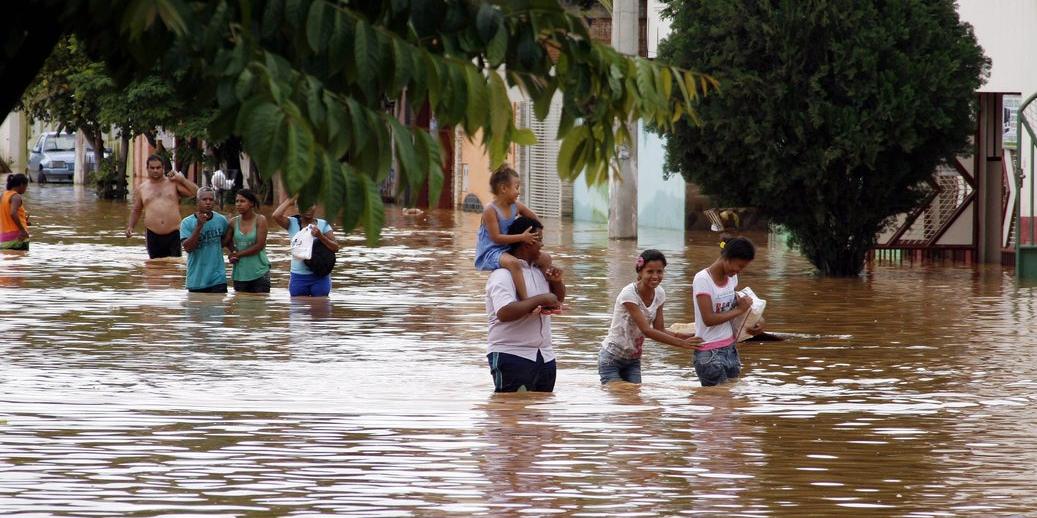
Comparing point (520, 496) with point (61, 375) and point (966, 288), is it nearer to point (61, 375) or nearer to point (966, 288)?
point (61, 375)

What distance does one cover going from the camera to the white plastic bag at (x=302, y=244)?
53.8 ft

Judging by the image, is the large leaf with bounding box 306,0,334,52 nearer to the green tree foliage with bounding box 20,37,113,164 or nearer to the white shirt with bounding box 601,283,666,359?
the white shirt with bounding box 601,283,666,359

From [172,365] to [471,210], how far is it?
31916 millimetres

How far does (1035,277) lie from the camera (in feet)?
75.3

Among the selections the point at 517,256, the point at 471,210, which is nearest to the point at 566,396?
the point at 517,256

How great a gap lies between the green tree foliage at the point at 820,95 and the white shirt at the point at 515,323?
1147 cm

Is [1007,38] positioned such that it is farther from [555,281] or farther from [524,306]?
[524,306]

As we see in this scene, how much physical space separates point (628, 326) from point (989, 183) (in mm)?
16431

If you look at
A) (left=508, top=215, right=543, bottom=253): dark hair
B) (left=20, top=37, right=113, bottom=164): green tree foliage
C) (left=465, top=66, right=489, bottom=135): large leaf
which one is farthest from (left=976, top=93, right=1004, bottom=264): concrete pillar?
(left=20, top=37, right=113, bottom=164): green tree foliage

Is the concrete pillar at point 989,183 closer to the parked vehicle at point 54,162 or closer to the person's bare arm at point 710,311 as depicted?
the person's bare arm at point 710,311

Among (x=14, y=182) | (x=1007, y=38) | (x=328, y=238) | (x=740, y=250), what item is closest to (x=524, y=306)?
(x=740, y=250)

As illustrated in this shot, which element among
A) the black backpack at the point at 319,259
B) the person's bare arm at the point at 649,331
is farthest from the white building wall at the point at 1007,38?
the person's bare arm at the point at 649,331

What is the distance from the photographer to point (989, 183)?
2658 cm

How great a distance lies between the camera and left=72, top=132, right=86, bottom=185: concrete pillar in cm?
6169
